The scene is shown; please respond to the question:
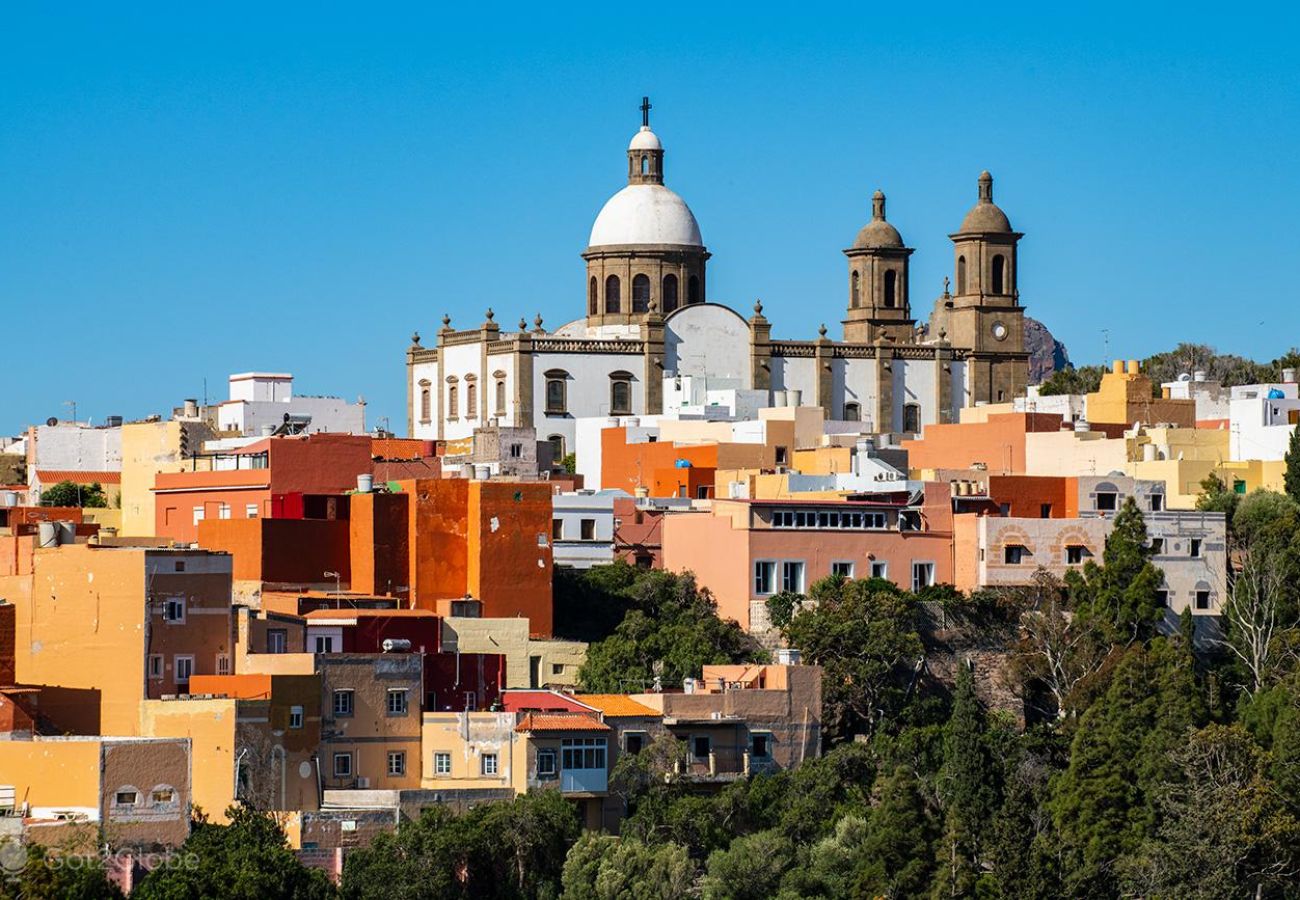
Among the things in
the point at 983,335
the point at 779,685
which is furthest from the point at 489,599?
the point at 983,335

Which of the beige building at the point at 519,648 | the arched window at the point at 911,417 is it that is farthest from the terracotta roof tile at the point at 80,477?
the beige building at the point at 519,648

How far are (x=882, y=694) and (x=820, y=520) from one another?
15.4 feet

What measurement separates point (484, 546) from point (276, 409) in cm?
2502

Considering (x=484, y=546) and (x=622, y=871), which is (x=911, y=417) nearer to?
(x=484, y=546)

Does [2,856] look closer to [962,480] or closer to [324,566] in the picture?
[324,566]

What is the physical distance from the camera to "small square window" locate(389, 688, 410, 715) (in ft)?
143

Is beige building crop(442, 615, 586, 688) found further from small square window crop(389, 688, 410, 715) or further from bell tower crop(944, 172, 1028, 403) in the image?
bell tower crop(944, 172, 1028, 403)

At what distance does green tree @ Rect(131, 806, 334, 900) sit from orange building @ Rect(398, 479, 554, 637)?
479 inches

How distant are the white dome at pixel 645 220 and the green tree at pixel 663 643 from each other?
29.0 meters

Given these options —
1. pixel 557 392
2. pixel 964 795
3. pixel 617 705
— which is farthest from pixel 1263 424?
pixel 617 705

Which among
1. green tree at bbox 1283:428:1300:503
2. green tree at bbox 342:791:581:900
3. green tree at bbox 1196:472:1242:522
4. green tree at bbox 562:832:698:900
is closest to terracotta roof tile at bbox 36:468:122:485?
green tree at bbox 1196:472:1242:522

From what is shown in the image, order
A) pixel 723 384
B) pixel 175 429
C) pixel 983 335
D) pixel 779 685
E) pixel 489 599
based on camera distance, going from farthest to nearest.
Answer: pixel 983 335
pixel 723 384
pixel 175 429
pixel 489 599
pixel 779 685

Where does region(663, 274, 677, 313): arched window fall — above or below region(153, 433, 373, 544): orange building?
above

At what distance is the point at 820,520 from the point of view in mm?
53438
